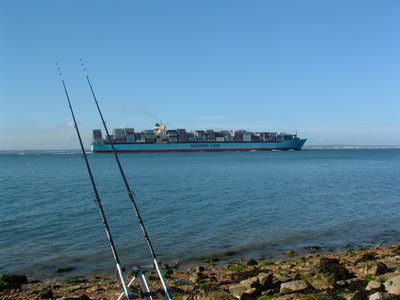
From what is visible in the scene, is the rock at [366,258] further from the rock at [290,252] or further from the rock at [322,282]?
Answer: the rock at [322,282]

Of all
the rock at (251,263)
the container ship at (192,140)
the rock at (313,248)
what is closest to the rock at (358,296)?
the rock at (251,263)

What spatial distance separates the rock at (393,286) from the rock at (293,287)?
1570 millimetres

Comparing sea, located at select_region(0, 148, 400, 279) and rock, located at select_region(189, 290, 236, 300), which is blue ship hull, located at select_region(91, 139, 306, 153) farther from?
rock, located at select_region(189, 290, 236, 300)

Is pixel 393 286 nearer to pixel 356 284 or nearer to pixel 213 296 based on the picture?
pixel 356 284

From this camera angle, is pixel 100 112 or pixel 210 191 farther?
pixel 210 191

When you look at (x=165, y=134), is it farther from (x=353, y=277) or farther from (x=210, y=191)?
(x=353, y=277)

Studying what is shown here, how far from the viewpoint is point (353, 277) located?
9.84m

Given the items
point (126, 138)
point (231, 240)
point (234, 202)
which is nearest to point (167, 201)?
point (234, 202)

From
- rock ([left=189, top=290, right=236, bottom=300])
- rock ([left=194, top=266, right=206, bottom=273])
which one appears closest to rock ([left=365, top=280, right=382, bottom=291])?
rock ([left=189, top=290, right=236, bottom=300])

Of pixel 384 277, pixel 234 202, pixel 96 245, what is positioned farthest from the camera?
pixel 234 202

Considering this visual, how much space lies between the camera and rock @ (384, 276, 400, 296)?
7.62m

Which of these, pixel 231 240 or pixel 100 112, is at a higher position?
pixel 100 112

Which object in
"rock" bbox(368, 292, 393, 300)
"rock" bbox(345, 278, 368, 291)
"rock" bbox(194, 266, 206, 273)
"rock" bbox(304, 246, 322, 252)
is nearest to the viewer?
"rock" bbox(368, 292, 393, 300)

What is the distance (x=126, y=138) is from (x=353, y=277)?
140m
